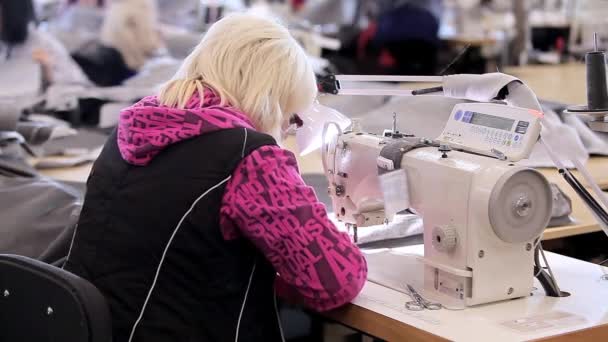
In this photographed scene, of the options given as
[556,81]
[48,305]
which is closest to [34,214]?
[48,305]

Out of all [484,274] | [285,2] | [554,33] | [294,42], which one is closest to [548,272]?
[484,274]

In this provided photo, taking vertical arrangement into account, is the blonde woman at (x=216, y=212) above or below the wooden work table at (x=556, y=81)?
above

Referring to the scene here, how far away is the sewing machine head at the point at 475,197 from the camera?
1.44 m

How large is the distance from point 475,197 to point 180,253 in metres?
0.47

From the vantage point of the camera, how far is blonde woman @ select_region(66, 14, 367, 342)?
4.80ft

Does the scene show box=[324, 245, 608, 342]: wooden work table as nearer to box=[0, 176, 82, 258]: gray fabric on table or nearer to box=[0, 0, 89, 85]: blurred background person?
box=[0, 176, 82, 258]: gray fabric on table

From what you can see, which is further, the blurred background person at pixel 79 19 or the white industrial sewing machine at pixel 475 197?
the blurred background person at pixel 79 19

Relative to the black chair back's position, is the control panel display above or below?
above

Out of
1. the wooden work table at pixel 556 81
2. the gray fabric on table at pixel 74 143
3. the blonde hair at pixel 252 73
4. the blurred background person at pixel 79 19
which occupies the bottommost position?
the wooden work table at pixel 556 81

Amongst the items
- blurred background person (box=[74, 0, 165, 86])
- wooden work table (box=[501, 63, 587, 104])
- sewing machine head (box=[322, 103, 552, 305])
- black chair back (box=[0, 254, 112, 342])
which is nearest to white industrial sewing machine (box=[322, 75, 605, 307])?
sewing machine head (box=[322, 103, 552, 305])

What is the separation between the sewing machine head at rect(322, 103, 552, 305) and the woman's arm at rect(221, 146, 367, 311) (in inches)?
5.6

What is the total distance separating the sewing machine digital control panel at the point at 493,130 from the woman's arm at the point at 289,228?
26cm

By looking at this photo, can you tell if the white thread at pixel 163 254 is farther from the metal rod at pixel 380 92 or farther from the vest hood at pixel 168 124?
the metal rod at pixel 380 92

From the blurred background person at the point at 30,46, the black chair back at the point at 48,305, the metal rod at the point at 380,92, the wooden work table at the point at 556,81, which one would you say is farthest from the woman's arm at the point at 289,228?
the blurred background person at the point at 30,46
